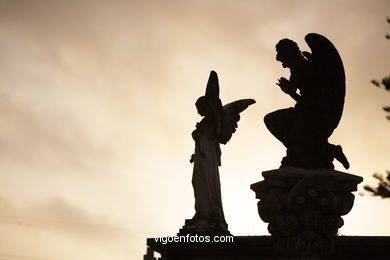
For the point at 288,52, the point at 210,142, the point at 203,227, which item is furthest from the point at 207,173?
the point at 288,52

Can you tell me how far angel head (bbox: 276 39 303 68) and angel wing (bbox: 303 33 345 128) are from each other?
6.9 inches

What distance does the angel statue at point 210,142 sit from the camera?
44.6 feet

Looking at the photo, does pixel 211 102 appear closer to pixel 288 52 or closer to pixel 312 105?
pixel 288 52

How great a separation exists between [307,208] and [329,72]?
1630mm

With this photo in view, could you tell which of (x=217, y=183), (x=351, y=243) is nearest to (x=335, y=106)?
(x=351, y=243)

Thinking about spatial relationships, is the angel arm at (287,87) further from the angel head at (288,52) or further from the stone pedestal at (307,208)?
the stone pedestal at (307,208)

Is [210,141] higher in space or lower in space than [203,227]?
higher

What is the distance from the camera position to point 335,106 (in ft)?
24.5

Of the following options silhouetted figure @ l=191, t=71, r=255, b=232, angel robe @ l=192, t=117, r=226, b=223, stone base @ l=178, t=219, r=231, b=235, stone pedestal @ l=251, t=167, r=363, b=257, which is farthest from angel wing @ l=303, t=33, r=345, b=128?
silhouetted figure @ l=191, t=71, r=255, b=232

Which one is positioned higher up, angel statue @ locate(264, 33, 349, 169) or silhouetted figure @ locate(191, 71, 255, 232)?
silhouetted figure @ locate(191, 71, 255, 232)

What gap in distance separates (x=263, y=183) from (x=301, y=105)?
3.26 ft

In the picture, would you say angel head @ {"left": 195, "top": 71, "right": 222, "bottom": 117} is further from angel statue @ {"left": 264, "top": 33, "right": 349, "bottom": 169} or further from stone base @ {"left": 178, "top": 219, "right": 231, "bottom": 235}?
angel statue @ {"left": 264, "top": 33, "right": 349, "bottom": 169}

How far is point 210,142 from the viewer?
46.1ft

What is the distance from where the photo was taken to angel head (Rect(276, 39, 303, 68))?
299 inches
